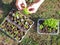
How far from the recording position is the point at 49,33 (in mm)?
6227

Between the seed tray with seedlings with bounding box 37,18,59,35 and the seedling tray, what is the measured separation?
0.62 feet

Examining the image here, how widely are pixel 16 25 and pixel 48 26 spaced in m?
0.66

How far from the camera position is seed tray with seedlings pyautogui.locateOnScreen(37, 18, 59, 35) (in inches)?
243

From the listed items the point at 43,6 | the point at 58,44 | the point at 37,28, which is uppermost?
the point at 43,6

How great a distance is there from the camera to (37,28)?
629cm

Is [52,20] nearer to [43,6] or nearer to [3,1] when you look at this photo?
[43,6]

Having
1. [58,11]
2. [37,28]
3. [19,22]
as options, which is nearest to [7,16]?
[19,22]

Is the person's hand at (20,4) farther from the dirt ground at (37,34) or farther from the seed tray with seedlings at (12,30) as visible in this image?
the seed tray with seedlings at (12,30)

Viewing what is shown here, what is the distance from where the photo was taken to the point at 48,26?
20.3 ft

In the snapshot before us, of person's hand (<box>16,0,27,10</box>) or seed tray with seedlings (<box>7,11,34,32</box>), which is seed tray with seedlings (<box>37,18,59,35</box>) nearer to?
seed tray with seedlings (<box>7,11,34,32</box>)

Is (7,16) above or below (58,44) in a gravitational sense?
above

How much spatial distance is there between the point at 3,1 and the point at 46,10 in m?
0.92

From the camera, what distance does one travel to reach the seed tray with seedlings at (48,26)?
243 inches

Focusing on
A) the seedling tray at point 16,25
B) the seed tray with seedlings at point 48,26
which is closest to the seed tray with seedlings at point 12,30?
the seedling tray at point 16,25
